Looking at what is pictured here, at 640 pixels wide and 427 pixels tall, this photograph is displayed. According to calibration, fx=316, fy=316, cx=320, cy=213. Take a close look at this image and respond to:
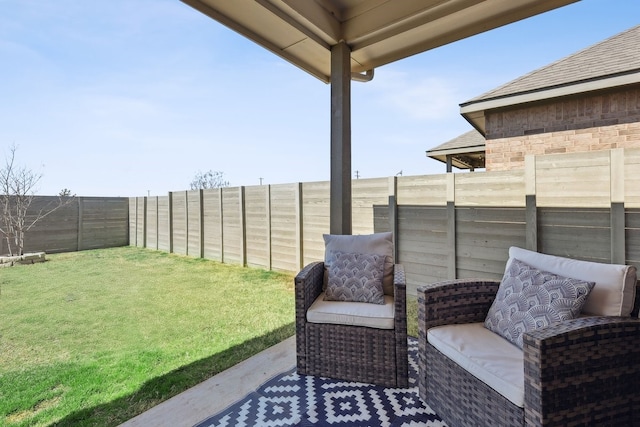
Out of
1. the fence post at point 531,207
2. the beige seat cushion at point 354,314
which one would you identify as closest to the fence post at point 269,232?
the beige seat cushion at point 354,314

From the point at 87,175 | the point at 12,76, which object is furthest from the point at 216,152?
the point at 12,76

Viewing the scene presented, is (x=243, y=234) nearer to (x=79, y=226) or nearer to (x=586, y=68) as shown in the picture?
(x=79, y=226)

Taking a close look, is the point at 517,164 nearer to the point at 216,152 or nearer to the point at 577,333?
the point at 577,333

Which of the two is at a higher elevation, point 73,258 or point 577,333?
point 577,333

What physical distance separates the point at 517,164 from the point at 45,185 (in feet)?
28.7

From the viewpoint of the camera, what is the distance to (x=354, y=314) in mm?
2064

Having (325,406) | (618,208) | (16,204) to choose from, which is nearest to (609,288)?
(325,406)

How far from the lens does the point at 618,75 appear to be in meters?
3.55

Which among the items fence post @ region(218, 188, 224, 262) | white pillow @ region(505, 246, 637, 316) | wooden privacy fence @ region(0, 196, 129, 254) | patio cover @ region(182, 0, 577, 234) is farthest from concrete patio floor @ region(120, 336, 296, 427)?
wooden privacy fence @ region(0, 196, 129, 254)

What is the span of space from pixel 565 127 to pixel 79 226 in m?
10.4

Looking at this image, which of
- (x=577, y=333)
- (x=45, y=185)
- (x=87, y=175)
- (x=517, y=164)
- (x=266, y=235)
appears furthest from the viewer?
(x=45, y=185)

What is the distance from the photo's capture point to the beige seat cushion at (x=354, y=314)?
2012mm

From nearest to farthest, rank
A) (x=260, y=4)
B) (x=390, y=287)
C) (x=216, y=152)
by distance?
(x=260, y=4) < (x=390, y=287) < (x=216, y=152)

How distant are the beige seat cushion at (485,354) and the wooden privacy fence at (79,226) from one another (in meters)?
8.74
